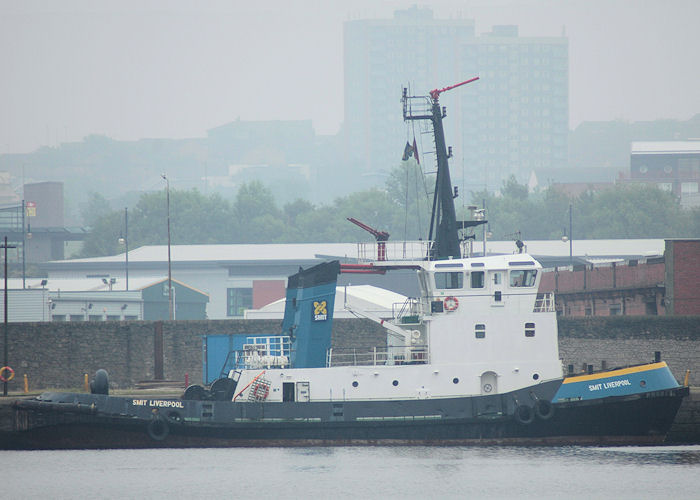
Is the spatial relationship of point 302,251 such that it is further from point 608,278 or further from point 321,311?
point 321,311

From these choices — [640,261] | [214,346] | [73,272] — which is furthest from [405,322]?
[73,272]

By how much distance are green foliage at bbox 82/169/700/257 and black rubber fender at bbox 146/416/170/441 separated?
227 feet

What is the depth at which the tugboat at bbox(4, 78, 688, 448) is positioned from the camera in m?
30.5

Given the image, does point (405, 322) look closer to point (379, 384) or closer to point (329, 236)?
point (379, 384)

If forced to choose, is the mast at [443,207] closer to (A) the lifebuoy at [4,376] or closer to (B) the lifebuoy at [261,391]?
(B) the lifebuoy at [261,391]

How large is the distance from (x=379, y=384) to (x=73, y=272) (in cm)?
4954

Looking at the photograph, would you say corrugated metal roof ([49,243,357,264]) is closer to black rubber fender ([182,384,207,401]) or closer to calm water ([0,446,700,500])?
black rubber fender ([182,384,207,401])

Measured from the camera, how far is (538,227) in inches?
4382

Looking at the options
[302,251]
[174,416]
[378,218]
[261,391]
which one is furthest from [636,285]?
[378,218]

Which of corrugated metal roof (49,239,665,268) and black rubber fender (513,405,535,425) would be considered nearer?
black rubber fender (513,405,535,425)

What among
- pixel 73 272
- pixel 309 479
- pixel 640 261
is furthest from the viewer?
pixel 73 272

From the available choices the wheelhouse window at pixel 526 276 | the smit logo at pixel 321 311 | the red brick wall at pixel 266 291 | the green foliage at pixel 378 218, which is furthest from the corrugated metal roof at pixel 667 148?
the smit logo at pixel 321 311

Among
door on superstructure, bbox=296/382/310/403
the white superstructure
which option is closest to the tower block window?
the white superstructure

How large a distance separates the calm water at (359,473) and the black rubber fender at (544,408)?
93 cm
